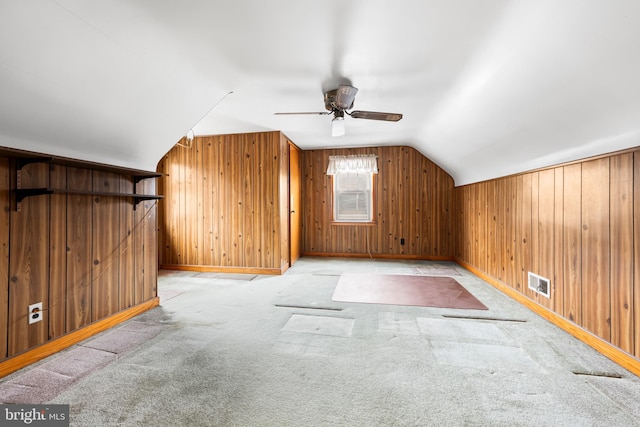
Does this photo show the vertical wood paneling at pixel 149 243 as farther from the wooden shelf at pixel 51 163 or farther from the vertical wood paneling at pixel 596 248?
the vertical wood paneling at pixel 596 248

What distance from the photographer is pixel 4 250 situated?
1.60 metres

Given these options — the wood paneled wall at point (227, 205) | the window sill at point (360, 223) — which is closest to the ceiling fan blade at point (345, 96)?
the wood paneled wall at point (227, 205)

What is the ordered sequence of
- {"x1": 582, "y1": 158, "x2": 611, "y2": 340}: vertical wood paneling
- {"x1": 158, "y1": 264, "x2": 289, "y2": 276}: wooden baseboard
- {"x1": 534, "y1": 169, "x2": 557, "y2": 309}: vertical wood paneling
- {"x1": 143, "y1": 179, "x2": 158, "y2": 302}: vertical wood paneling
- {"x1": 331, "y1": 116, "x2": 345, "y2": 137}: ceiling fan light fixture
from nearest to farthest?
{"x1": 582, "y1": 158, "x2": 611, "y2": 340}: vertical wood paneling → {"x1": 534, "y1": 169, "x2": 557, "y2": 309}: vertical wood paneling → {"x1": 143, "y1": 179, "x2": 158, "y2": 302}: vertical wood paneling → {"x1": 331, "y1": 116, "x2": 345, "y2": 137}: ceiling fan light fixture → {"x1": 158, "y1": 264, "x2": 289, "y2": 276}: wooden baseboard

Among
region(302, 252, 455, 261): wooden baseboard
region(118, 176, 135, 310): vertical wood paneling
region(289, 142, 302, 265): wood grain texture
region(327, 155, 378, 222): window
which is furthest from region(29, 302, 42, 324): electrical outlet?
region(327, 155, 378, 222): window

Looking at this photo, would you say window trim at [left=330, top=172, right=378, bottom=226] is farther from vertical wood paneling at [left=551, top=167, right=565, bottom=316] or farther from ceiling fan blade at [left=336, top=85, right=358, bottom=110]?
vertical wood paneling at [left=551, top=167, right=565, bottom=316]

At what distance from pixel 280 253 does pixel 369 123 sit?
2.34 meters

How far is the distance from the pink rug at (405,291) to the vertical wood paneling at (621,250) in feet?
3.29

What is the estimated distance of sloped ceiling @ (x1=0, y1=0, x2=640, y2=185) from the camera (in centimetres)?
135

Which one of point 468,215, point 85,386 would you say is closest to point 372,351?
point 85,386

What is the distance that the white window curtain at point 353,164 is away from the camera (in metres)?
5.08

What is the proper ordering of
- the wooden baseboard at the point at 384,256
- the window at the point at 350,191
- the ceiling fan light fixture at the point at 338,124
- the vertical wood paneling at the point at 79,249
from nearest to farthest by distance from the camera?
the vertical wood paneling at the point at 79,249 < the ceiling fan light fixture at the point at 338,124 < the wooden baseboard at the point at 384,256 < the window at the point at 350,191

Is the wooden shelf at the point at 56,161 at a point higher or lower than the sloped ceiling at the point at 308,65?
lower

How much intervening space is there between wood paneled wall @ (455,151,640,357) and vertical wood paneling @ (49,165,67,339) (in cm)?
384

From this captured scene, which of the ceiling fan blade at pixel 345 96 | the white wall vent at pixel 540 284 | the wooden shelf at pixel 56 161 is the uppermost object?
the ceiling fan blade at pixel 345 96
